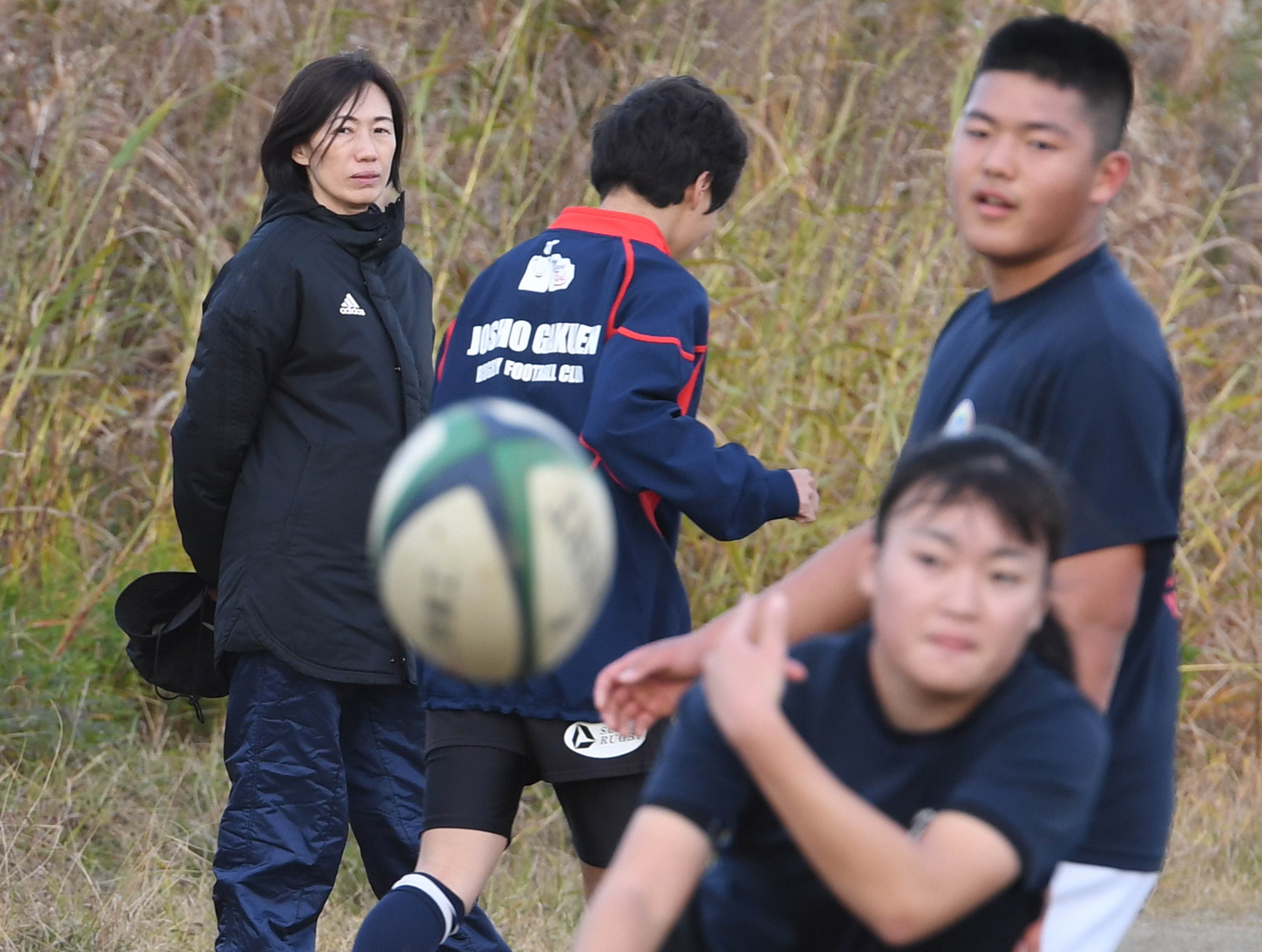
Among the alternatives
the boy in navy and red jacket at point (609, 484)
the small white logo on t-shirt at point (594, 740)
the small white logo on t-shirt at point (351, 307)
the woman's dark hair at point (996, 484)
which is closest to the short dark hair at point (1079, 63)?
the woman's dark hair at point (996, 484)

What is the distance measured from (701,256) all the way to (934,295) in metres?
0.92

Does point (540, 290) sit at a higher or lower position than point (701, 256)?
higher

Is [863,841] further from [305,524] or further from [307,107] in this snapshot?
[307,107]

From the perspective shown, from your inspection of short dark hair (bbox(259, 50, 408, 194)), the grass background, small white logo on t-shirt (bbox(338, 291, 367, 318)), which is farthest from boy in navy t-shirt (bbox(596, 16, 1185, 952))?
the grass background

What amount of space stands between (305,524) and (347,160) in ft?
2.98

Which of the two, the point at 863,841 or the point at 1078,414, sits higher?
the point at 1078,414

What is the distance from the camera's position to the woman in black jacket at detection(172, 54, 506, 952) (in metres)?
4.01

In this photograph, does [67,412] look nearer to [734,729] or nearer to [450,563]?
[450,563]

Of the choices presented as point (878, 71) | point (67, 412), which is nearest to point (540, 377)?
point (67, 412)

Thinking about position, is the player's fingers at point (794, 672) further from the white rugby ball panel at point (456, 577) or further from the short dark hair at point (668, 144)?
the short dark hair at point (668, 144)

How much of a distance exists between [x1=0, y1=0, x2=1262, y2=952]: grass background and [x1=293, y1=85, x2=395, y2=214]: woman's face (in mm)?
1581

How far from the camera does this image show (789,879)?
227 centimetres

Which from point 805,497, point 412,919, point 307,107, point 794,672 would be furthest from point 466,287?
point 794,672

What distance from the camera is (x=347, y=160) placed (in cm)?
430
